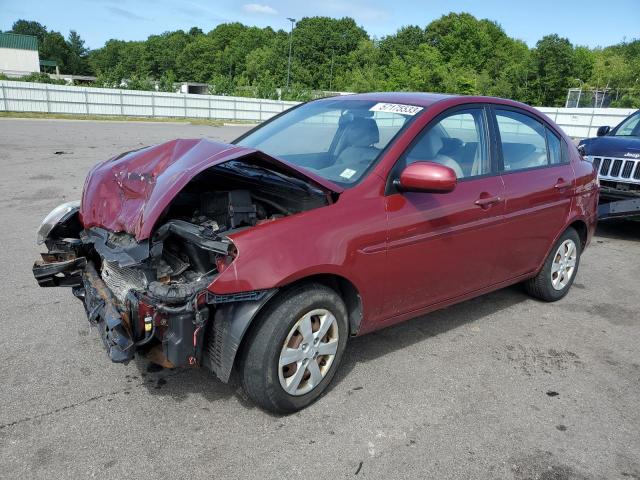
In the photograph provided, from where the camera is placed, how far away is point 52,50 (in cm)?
11969

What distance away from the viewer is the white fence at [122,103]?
2614cm

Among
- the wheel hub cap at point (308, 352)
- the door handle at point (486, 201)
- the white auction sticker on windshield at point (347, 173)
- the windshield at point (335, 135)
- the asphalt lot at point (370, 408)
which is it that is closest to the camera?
the asphalt lot at point (370, 408)

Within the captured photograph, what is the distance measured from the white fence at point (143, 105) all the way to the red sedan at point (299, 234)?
24058mm

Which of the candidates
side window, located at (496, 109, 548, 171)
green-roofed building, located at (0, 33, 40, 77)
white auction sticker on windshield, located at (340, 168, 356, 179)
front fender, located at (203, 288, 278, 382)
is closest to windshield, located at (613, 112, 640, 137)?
side window, located at (496, 109, 548, 171)

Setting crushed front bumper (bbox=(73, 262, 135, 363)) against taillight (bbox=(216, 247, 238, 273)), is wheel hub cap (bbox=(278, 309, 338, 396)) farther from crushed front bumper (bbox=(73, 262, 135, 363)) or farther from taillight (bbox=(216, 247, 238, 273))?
crushed front bumper (bbox=(73, 262, 135, 363))

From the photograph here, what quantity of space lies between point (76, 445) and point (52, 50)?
13905 centimetres

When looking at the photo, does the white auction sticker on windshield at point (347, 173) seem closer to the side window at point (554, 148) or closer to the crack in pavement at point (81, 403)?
the crack in pavement at point (81, 403)

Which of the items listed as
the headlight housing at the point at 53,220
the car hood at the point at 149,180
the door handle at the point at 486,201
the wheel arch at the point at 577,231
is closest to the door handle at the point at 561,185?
the wheel arch at the point at 577,231

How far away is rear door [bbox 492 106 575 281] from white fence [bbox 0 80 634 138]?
23.6 metres

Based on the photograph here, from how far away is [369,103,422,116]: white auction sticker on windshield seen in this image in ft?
11.6

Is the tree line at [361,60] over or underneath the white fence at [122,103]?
over

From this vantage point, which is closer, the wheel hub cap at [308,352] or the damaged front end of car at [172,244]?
the damaged front end of car at [172,244]

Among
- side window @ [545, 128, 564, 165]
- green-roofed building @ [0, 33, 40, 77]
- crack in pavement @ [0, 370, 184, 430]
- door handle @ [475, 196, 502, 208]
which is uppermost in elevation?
green-roofed building @ [0, 33, 40, 77]

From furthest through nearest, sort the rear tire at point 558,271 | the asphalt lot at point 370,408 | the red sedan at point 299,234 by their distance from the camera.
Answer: the rear tire at point 558,271, the red sedan at point 299,234, the asphalt lot at point 370,408
